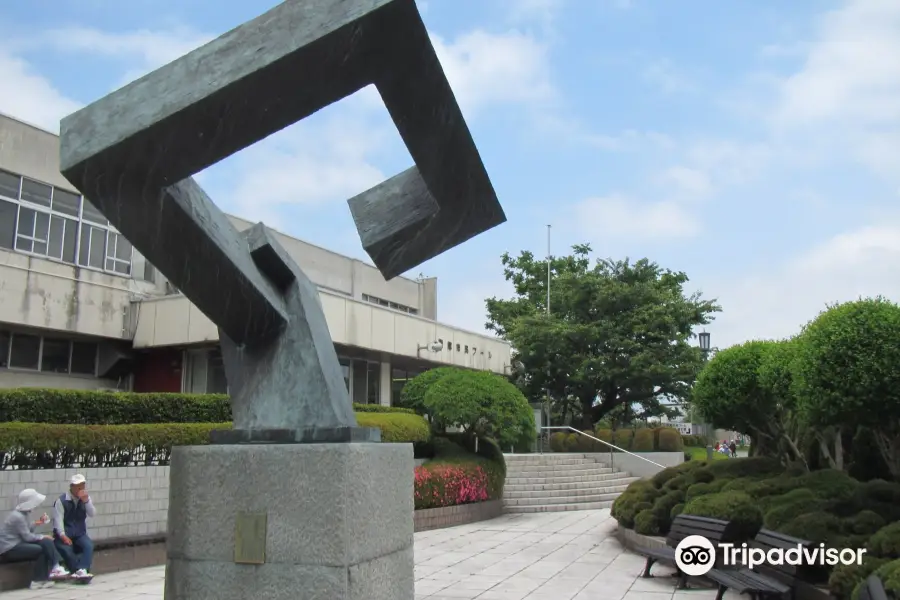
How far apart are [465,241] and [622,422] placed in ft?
95.5

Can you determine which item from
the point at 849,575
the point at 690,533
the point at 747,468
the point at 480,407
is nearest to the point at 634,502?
the point at 747,468

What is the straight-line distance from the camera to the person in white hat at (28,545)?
800 cm

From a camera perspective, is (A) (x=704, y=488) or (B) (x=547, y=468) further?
(B) (x=547, y=468)

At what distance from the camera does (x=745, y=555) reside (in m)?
7.86

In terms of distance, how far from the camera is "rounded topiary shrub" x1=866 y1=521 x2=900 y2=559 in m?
6.25

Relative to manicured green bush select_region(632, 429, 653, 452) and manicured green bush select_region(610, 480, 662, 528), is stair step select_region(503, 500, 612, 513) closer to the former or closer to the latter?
manicured green bush select_region(610, 480, 662, 528)

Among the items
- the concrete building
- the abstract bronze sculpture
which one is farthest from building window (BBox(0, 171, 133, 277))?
the abstract bronze sculpture

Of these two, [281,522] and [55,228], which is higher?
[55,228]

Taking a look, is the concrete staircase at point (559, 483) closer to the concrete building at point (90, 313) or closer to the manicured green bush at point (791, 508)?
the concrete building at point (90, 313)

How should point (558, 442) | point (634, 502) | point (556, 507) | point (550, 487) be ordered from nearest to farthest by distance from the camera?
point (634, 502) → point (556, 507) → point (550, 487) → point (558, 442)

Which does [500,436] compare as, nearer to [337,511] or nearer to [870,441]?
[870,441]

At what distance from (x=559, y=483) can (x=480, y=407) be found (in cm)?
418

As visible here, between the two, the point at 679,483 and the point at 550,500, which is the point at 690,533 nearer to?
the point at 679,483

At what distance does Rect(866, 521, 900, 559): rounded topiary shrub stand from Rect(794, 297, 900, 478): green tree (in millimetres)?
1834
